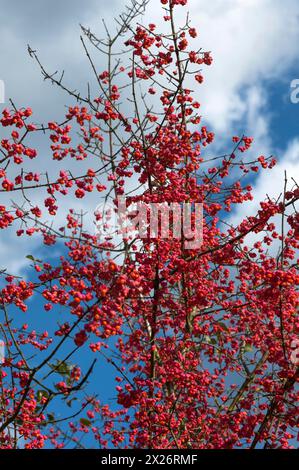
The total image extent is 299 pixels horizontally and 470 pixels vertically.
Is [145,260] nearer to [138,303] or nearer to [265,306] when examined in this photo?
[138,303]

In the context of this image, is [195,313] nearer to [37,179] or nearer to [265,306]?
[265,306]

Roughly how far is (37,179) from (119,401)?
3.55 metres

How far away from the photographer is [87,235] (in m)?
9.36

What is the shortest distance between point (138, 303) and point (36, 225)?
2.03m

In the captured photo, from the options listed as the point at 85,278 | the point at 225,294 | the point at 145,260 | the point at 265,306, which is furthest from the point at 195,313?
the point at 85,278

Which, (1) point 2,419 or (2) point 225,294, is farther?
(2) point 225,294

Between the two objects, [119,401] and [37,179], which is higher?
[37,179]

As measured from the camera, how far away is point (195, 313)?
10.9 meters
